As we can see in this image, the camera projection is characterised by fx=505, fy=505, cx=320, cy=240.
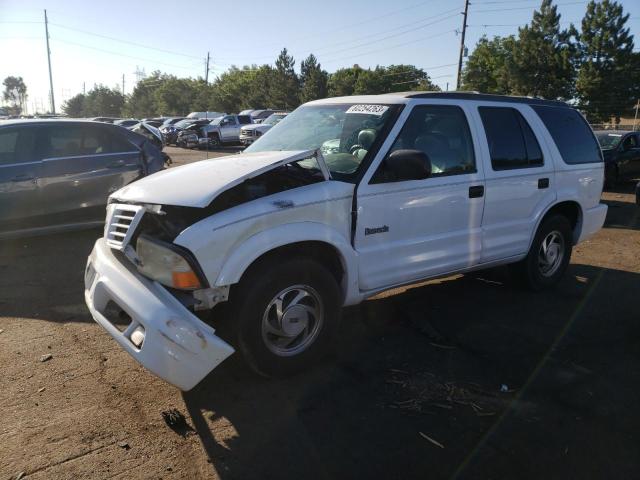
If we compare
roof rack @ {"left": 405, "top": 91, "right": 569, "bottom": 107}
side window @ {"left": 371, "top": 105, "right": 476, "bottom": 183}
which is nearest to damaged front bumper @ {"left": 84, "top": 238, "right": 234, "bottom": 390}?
side window @ {"left": 371, "top": 105, "right": 476, "bottom": 183}

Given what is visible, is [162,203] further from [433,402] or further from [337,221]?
[433,402]

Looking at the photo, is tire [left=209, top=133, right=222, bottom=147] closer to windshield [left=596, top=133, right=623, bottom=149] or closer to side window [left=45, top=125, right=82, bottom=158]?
windshield [left=596, top=133, right=623, bottom=149]

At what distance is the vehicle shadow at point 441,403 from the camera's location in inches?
106

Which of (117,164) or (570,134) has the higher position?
(570,134)

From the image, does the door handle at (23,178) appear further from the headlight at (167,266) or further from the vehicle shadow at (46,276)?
the headlight at (167,266)

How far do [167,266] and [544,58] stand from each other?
57.6 metres

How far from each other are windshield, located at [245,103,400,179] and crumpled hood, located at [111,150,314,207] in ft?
1.48

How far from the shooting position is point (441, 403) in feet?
10.6

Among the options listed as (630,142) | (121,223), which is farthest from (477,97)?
(630,142)

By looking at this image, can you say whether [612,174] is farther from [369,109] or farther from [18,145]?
[18,145]

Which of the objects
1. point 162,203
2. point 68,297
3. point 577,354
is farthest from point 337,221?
point 68,297

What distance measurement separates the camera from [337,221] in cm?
350

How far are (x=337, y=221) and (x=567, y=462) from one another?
1954mm

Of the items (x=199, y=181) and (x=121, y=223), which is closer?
(x=199, y=181)
